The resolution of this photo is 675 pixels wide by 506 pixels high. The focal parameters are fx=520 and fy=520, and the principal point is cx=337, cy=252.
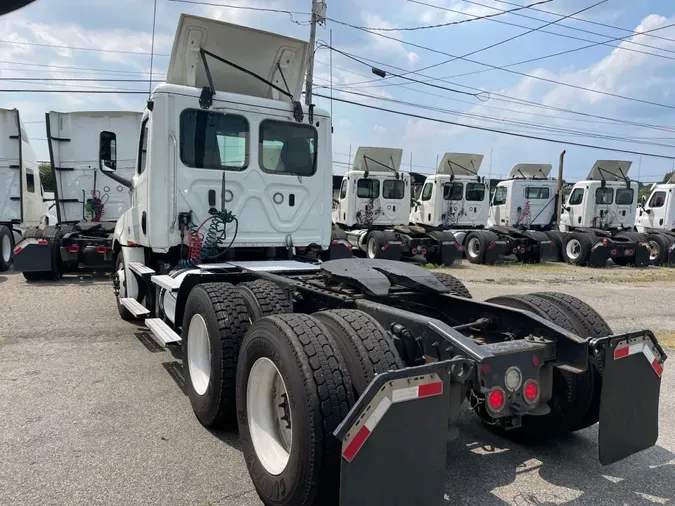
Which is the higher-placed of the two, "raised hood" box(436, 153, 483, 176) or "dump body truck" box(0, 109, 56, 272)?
"raised hood" box(436, 153, 483, 176)

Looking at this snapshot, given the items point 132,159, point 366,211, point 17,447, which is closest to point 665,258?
point 366,211

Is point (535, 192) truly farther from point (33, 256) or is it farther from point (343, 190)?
point (33, 256)

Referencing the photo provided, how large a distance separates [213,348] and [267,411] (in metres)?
0.82

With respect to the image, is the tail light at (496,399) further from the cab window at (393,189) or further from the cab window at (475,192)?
the cab window at (475,192)

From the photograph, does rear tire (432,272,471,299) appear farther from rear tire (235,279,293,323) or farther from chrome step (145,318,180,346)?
chrome step (145,318,180,346)

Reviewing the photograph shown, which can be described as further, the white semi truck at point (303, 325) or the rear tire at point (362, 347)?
the rear tire at point (362, 347)

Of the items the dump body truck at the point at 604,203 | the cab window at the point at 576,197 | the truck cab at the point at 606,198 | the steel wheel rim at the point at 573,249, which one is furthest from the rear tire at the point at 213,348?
the cab window at the point at 576,197

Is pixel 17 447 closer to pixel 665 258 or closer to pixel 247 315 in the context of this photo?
pixel 247 315

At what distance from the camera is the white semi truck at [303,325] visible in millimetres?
2318

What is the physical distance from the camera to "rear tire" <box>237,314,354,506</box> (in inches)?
94.9

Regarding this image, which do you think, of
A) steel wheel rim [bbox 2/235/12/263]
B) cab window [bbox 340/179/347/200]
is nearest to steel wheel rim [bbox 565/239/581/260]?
cab window [bbox 340/179/347/200]

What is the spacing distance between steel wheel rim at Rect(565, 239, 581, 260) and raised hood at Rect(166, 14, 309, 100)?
1353 cm

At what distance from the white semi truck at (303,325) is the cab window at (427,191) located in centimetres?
1208

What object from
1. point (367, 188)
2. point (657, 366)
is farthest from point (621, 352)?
point (367, 188)
